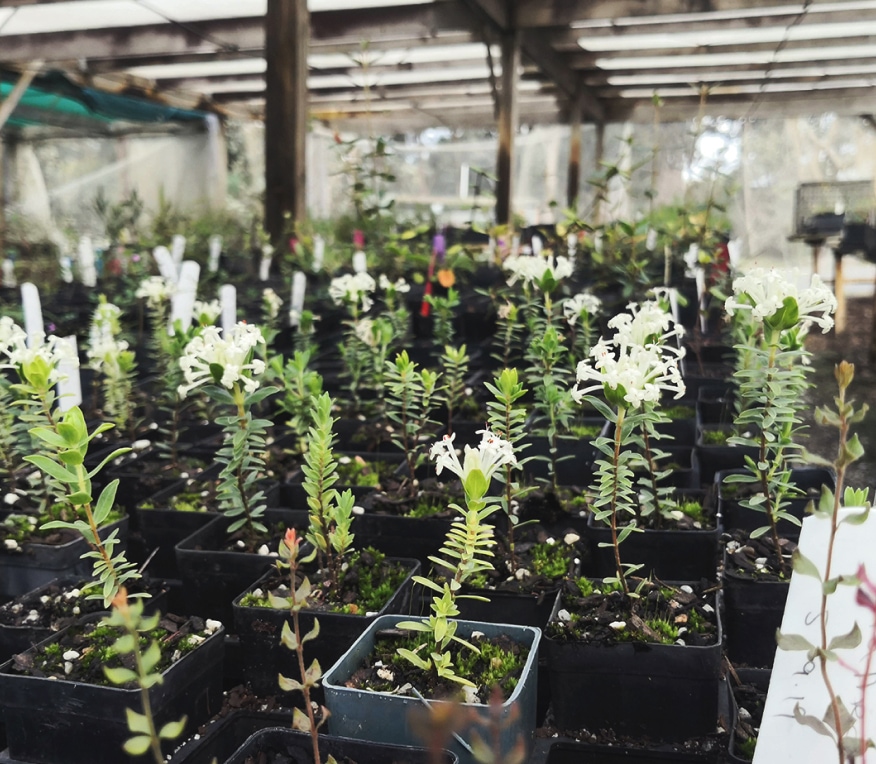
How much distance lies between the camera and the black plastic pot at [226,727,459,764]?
3.81ft

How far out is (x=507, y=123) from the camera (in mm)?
7090

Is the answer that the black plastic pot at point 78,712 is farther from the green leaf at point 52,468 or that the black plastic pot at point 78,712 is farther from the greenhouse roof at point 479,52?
the greenhouse roof at point 479,52

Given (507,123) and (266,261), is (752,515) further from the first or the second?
(507,123)

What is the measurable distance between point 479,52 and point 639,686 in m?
7.88

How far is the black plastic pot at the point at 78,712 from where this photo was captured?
1368 mm

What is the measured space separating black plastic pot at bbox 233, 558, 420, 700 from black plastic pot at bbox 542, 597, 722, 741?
0.37 metres

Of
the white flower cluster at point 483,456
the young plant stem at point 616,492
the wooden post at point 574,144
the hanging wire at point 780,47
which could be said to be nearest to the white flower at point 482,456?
the white flower cluster at point 483,456

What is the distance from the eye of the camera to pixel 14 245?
752 centimetres

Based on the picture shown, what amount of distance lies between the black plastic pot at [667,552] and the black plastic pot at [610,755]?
0.49 metres

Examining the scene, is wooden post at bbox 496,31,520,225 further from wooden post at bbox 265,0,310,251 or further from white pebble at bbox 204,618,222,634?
white pebble at bbox 204,618,222,634

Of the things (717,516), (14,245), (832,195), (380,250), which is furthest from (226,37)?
(832,195)

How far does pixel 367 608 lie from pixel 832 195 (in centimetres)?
1104

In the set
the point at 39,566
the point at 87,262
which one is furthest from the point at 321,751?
the point at 87,262

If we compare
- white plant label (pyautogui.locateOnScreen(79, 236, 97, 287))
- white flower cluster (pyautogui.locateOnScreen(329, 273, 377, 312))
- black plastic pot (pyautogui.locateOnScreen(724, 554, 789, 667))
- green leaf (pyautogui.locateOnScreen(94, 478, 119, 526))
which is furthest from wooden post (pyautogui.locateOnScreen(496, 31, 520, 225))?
green leaf (pyautogui.locateOnScreen(94, 478, 119, 526))
